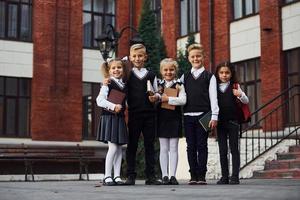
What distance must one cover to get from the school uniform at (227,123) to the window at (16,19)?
702 inches

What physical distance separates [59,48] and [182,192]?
20871mm

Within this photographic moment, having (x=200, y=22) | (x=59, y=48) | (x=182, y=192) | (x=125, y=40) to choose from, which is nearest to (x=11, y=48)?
(x=59, y=48)

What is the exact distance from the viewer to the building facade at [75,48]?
2252 centimetres

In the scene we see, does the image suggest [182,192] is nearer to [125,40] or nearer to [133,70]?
[133,70]

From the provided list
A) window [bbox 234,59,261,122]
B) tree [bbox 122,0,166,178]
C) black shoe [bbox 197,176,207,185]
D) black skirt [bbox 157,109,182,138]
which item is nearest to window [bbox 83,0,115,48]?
tree [bbox 122,0,166,178]

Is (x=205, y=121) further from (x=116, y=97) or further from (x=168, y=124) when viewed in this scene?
(x=116, y=97)

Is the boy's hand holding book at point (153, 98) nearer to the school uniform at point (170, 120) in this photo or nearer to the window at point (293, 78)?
the school uniform at point (170, 120)

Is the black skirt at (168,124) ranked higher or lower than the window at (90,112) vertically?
lower

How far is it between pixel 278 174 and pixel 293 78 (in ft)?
23.7

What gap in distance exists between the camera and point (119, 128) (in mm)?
9141

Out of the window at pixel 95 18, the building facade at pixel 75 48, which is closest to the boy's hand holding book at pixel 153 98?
the building facade at pixel 75 48

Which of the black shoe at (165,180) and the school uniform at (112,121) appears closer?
the school uniform at (112,121)

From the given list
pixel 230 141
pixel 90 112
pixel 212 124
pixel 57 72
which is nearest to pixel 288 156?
pixel 230 141

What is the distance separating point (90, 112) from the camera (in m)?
27.8
